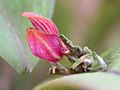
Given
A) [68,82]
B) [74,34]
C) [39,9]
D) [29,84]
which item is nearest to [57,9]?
[74,34]

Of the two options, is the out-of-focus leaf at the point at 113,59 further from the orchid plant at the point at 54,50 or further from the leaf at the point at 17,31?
the leaf at the point at 17,31

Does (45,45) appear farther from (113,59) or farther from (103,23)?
(103,23)

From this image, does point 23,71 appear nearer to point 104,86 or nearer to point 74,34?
point 104,86

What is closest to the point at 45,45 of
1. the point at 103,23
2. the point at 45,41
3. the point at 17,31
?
the point at 45,41

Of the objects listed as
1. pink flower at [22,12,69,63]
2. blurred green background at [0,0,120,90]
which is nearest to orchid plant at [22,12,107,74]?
pink flower at [22,12,69,63]

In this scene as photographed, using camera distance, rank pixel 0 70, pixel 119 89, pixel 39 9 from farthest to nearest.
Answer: pixel 0 70 → pixel 39 9 → pixel 119 89

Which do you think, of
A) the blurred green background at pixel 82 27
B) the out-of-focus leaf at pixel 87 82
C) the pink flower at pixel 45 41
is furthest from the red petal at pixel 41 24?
the blurred green background at pixel 82 27
